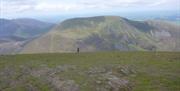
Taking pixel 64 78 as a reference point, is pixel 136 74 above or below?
above

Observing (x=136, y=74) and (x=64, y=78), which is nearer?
(x=64, y=78)

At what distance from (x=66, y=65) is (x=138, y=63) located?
1361cm

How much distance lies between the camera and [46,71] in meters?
49.2

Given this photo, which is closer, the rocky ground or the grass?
the grass

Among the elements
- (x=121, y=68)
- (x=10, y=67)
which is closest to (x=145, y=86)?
(x=121, y=68)

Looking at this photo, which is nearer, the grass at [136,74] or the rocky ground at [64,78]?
the grass at [136,74]

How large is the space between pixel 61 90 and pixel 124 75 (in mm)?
11010

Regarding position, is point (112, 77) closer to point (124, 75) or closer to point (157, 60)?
point (124, 75)

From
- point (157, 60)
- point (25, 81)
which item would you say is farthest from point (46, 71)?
point (157, 60)

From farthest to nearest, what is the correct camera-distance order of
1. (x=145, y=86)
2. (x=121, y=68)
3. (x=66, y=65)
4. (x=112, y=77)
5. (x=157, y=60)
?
(x=157, y=60)
(x=66, y=65)
(x=121, y=68)
(x=112, y=77)
(x=145, y=86)

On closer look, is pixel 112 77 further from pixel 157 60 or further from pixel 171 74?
pixel 157 60

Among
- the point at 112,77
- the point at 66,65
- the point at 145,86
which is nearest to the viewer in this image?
the point at 145,86

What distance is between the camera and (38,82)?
44125 mm

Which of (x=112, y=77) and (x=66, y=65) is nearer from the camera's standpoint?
(x=112, y=77)
